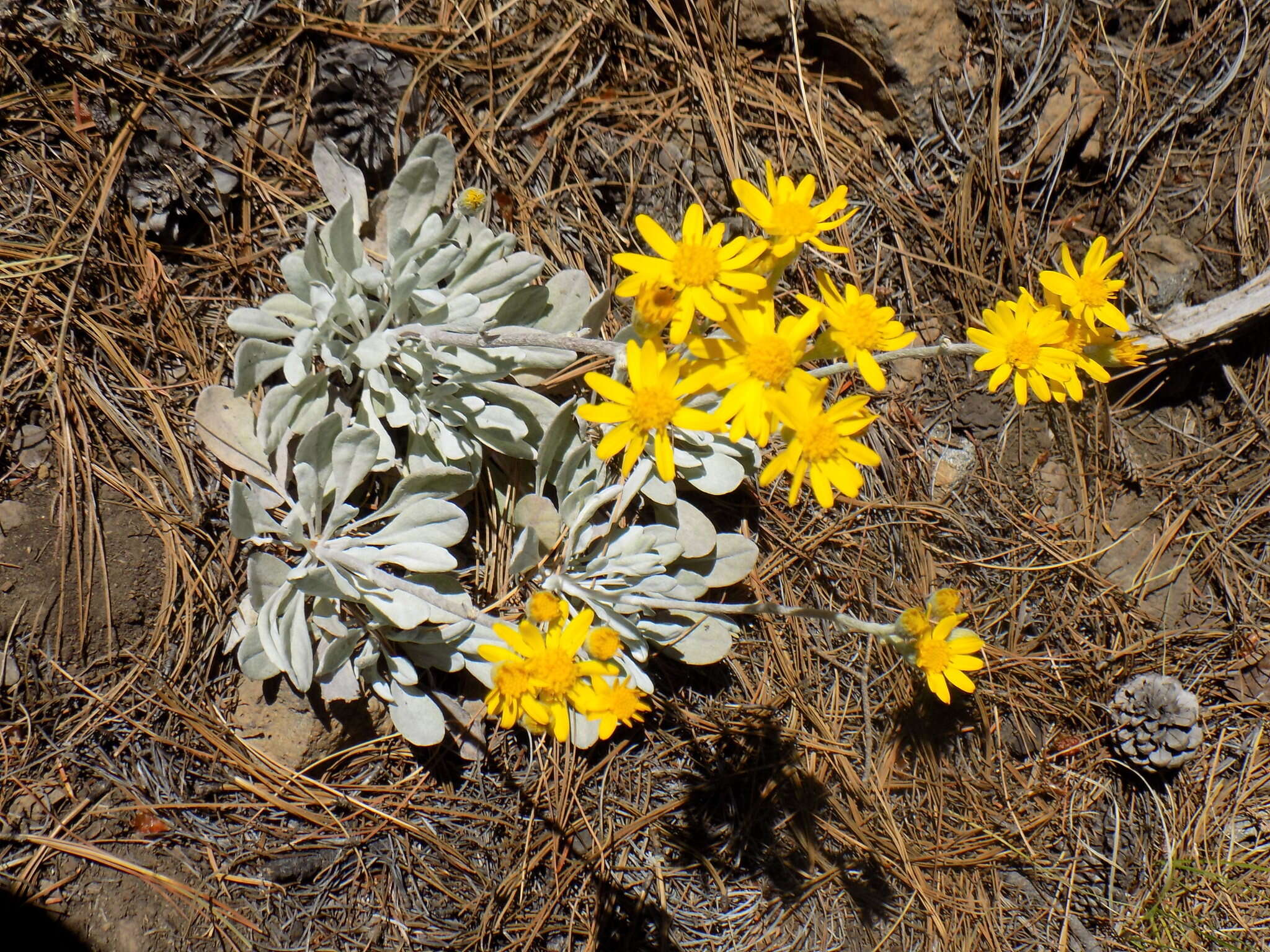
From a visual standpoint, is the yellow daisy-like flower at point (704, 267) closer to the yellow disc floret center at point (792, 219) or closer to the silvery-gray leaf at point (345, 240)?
the yellow disc floret center at point (792, 219)

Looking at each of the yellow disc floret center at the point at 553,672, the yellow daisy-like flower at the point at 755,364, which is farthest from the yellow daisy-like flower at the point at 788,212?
the yellow disc floret center at the point at 553,672

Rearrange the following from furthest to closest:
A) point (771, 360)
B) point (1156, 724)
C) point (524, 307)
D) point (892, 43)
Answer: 1. point (1156, 724)
2. point (892, 43)
3. point (524, 307)
4. point (771, 360)

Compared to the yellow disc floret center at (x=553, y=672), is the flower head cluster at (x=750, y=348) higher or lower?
higher

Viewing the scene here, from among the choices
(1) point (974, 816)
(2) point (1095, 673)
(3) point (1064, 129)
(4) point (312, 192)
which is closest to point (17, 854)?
(4) point (312, 192)

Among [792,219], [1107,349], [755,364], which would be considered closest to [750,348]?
[755,364]

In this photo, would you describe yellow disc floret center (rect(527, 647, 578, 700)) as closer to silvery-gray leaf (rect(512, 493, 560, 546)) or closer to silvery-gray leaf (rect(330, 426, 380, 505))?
silvery-gray leaf (rect(512, 493, 560, 546))

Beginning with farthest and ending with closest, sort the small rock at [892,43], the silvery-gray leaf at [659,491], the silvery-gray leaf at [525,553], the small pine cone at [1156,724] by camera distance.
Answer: the small pine cone at [1156,724] → the small rock at [892,43] → the silvery-gray leaf at [659,491] → the silvery-gray leaf at [525,553]

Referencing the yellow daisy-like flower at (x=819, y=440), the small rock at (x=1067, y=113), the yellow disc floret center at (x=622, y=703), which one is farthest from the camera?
the small rock at (x=1067, y=113)

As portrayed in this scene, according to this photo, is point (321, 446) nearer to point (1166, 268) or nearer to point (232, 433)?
point (232, 433)
